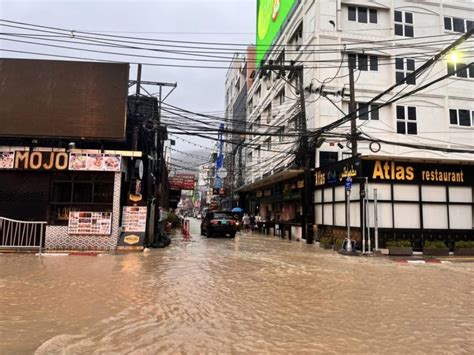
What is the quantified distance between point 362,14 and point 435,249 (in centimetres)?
1738

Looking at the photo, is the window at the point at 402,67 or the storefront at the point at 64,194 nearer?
the storefront at the point at 64,194

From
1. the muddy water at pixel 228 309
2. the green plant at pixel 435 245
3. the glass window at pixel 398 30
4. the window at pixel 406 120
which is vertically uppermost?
the glass window at pixel 398 30

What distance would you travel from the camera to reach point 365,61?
89.5 feet

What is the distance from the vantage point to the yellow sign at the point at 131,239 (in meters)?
16.6

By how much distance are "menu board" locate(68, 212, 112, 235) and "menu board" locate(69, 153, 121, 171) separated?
179cm

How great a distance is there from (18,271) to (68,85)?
27.7 ft

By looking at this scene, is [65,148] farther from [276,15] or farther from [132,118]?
[276,15]

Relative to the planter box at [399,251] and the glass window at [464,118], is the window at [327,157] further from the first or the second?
the planter box at [399,251]

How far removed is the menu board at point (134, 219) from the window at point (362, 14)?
19907mm

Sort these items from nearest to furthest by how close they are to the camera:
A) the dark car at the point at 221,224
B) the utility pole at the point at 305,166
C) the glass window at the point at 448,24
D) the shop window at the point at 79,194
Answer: the shop window at the point at 79,194, the utility pole at the point at 305,166, the dark car at the point at 221,224, the glass window at the point at 448,24

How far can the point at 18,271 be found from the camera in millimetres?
11039

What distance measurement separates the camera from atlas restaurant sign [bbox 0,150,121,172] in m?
16.1

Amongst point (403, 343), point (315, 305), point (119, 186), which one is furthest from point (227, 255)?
point (403, 343)

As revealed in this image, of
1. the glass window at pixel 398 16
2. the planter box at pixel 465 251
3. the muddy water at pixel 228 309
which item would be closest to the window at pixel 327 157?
the planter box at pixel 465 251
